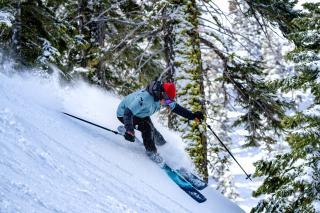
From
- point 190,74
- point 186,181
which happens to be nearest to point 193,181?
point 186,181

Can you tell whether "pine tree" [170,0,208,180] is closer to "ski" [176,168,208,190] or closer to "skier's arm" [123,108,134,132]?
"ski" [176,168,208,190]

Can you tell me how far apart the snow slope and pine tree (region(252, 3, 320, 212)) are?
144 centimetres

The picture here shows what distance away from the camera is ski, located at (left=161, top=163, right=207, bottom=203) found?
27.7 feet

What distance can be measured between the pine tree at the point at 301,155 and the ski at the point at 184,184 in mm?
1208

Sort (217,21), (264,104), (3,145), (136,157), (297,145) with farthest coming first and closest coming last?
(264,104) → (217,21) → (136,157) → (297,145) → (3,145)

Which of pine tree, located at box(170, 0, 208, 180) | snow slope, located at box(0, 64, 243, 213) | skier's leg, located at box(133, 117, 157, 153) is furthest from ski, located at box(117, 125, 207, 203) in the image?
pine tree, located at box(170, 0, 208, 180)

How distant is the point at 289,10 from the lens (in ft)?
41.2

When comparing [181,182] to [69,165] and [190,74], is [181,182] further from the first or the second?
[190,74]

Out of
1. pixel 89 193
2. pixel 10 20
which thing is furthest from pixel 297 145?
pixel 10 20

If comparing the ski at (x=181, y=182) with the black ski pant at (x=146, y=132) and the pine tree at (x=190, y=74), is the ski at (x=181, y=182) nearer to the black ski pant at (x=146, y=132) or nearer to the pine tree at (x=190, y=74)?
the black ski pant at (x=146, y=132)

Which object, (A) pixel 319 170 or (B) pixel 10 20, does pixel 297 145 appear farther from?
(B) pixel 10 20

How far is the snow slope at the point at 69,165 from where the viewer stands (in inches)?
166

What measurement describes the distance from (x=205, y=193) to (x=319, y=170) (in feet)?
9.84

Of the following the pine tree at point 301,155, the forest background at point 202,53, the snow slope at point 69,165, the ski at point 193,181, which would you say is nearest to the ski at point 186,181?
the ski at point 193,181
